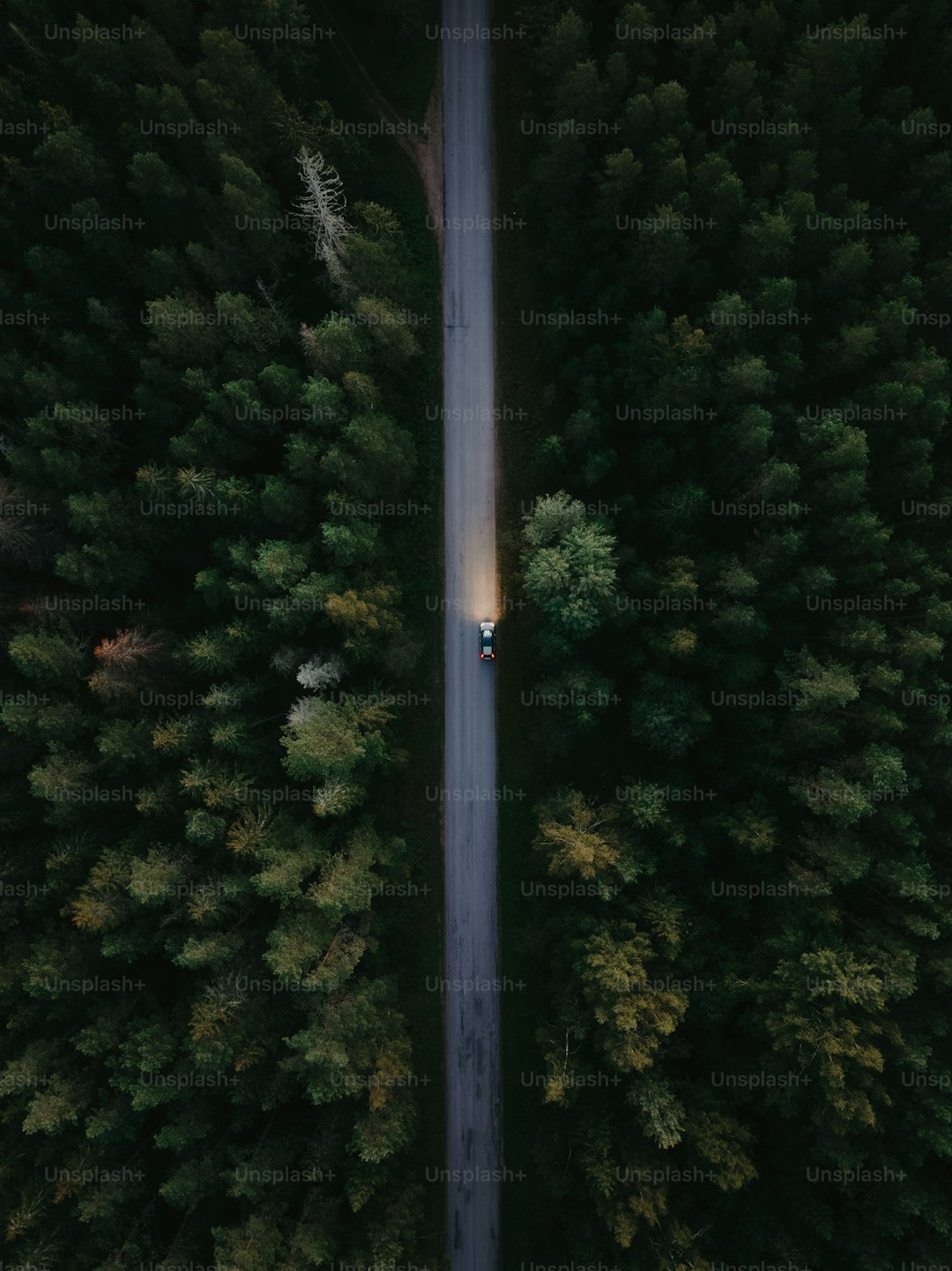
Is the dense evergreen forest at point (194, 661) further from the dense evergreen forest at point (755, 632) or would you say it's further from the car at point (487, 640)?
the dense evergreen forest at point (755, 632)

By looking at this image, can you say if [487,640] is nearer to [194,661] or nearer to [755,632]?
[755,632]

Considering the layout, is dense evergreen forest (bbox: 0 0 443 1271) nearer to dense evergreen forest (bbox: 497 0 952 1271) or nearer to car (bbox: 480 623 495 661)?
car (bbox: 480 623 495 661)

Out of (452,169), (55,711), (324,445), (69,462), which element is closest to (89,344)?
(69,462)

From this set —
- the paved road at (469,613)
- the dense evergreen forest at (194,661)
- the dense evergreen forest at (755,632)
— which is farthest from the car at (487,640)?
the dense evergreen forest at (194,661)

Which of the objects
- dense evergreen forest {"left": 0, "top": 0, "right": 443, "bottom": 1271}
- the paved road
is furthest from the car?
dense evergreen forest {"left": 0, "top": 0, "right": 443, "bottom": 1271}

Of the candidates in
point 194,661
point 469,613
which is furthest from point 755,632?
point 194,661

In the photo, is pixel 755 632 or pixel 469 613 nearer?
pixel 755 632
